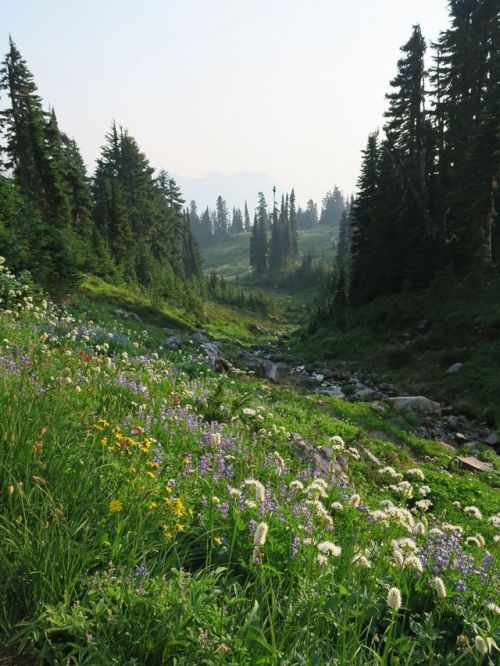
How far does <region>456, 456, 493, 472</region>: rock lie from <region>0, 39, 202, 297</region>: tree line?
15.1 m

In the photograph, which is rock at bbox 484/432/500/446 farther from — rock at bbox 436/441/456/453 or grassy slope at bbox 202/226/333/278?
grassy slope at bbox 202/226/333/278

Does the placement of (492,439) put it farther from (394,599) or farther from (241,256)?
(241,256)

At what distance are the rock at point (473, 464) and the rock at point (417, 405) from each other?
4.60 metres

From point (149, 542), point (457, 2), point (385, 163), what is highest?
point (457, 2)

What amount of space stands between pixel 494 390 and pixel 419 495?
1032 cm

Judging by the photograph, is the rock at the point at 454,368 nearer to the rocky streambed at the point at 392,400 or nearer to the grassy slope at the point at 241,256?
the rocky streambed at the point at 392,400

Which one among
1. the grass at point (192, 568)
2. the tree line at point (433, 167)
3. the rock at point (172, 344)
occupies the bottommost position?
the rock at point (172, 344)

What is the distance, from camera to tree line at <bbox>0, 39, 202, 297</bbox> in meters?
17.6

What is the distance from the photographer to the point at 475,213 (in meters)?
26.9

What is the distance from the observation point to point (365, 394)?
18719 mm

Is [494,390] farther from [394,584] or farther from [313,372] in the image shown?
[394,584]

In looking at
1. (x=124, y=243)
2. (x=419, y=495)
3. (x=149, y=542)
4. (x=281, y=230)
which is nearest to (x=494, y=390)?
(x=419, y=495)

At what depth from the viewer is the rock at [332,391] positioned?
60.0 ft

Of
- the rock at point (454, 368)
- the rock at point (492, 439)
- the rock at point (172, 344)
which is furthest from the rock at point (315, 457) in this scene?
the rock at point (454, 368)
